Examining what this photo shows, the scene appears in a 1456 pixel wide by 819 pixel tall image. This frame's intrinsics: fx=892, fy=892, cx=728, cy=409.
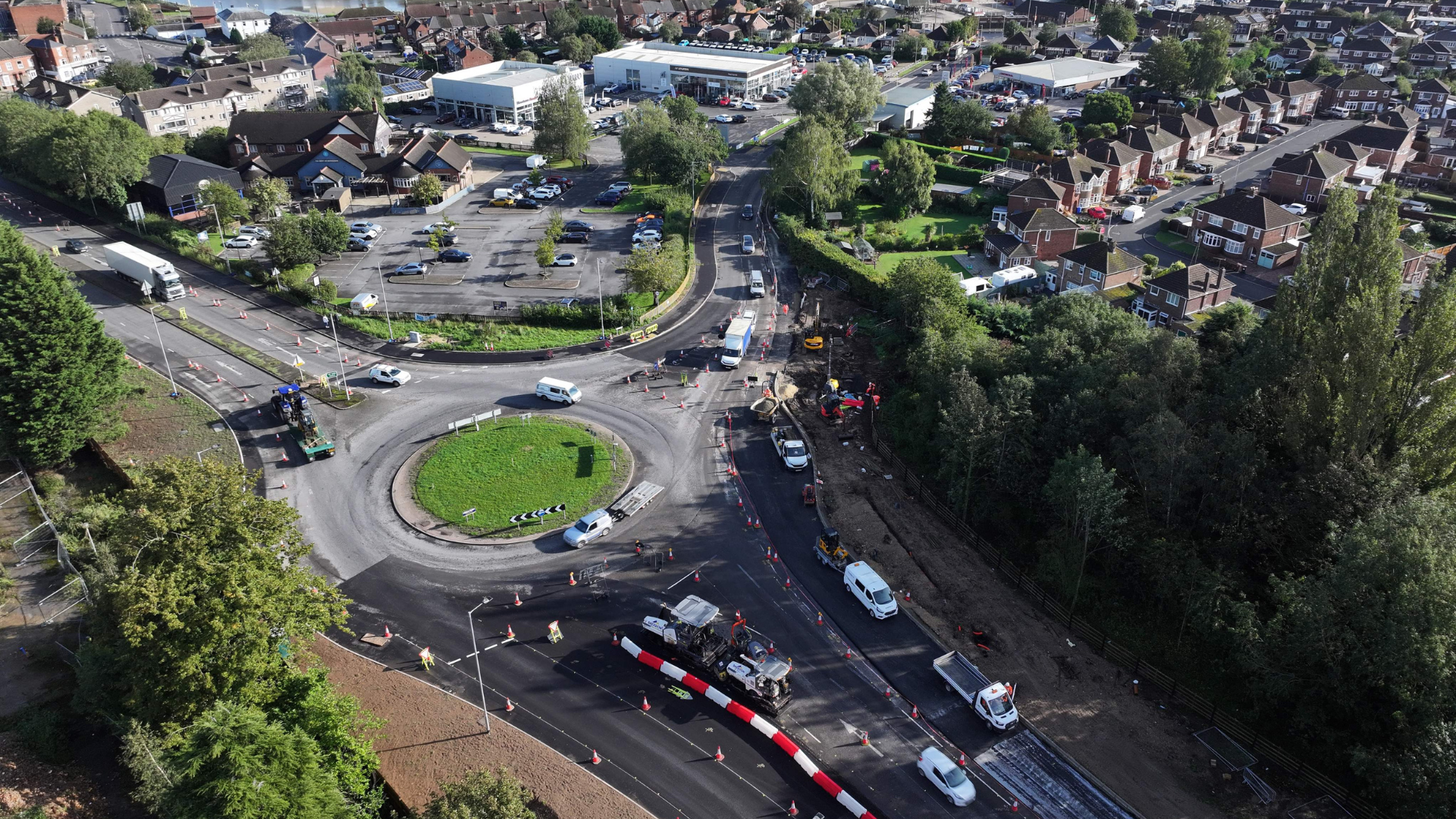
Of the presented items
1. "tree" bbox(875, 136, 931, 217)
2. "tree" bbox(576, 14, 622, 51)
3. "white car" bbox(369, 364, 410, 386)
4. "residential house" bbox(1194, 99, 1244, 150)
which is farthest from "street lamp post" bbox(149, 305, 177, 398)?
"tree" bbox(576, 14, 622, 51)

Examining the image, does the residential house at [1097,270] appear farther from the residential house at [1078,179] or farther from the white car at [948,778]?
the white car at [948,778]

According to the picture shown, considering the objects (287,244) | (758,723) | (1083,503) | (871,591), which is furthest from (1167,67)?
(758,723)

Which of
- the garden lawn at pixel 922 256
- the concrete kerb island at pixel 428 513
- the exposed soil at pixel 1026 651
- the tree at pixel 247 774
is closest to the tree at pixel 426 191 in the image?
the concrete kerb island at pixel 428 513

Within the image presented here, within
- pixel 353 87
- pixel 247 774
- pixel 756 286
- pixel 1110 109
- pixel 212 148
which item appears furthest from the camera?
pixel 353 87

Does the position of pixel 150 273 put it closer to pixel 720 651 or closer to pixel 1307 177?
pixel 720 651

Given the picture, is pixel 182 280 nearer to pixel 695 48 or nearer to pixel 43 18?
pixel 695 48

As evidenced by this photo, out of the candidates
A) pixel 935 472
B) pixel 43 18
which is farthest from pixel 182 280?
pixel 43 18

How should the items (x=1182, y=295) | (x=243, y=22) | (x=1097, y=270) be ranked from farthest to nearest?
1. (x=243, y=22)
2. (x=1097, y=270)
3. (x=1182, y=295)
